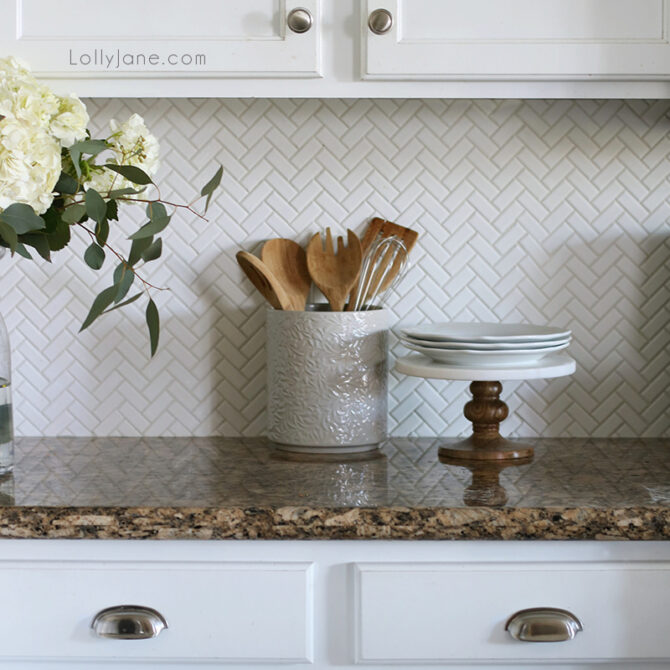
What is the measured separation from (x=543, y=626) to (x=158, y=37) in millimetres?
963

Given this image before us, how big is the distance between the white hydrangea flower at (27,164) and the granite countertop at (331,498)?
0.38 metres

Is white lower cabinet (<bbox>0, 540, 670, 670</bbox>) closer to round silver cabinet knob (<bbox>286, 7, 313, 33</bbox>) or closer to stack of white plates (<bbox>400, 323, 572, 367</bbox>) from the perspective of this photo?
stack of white plates (<bbox>400, 323, 572, 367</bbox>)

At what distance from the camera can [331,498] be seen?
1.19 m

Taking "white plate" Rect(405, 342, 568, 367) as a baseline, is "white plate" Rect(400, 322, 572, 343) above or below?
above

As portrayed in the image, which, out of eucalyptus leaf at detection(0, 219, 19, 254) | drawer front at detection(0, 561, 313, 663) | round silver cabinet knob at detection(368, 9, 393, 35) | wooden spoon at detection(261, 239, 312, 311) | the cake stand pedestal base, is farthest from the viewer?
wooden spoon at detection(261, 239, 312, 311)

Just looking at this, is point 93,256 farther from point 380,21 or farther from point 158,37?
point 380,21

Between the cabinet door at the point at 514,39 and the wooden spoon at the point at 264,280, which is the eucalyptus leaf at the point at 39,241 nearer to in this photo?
the wooden spoon at the point at 264,280

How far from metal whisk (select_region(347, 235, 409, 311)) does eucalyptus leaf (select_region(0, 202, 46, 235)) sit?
1.97 feet

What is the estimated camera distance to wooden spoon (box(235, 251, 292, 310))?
1.53m

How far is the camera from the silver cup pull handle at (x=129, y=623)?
114cm

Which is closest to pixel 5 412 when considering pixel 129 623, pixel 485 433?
pixel 129 623

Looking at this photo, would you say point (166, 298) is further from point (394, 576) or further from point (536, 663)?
point (536, 663)

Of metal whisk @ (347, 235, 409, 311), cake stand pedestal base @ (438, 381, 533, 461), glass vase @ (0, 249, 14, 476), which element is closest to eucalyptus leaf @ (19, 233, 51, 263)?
glass vase @ (0, 249, 14, 476)

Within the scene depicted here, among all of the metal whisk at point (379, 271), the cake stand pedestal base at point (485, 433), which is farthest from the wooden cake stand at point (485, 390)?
the metal whisk at point (379, 271)
